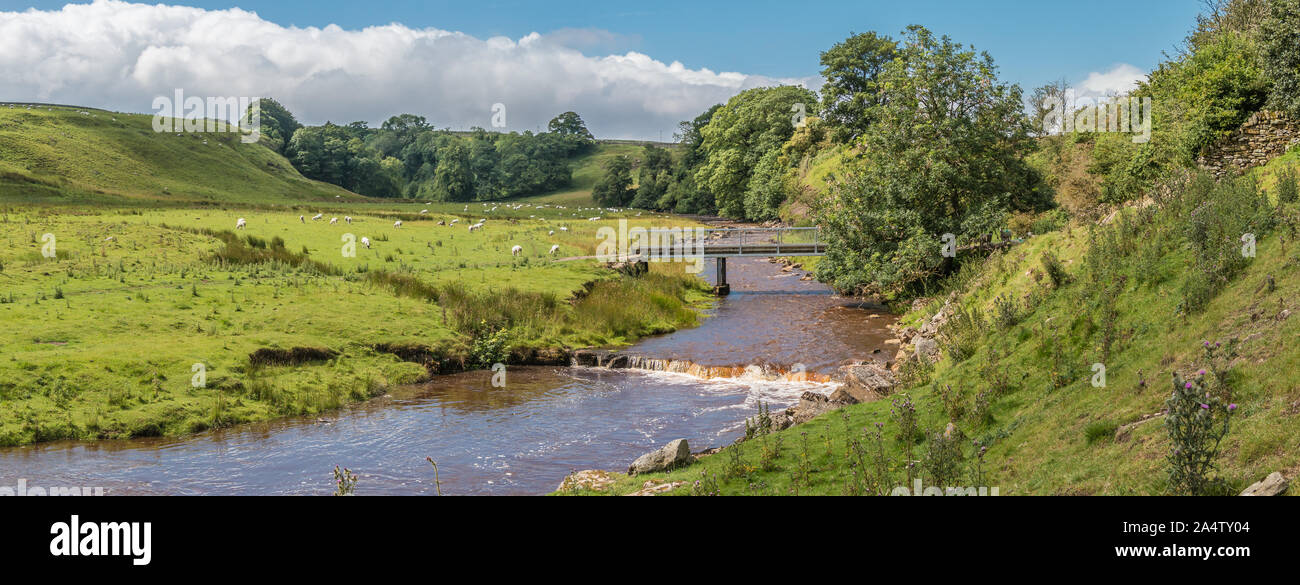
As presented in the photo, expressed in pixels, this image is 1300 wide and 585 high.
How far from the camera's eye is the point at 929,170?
3297cm

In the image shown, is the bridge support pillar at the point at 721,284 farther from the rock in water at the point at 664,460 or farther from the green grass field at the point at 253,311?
the rock in water at the point at 664,460

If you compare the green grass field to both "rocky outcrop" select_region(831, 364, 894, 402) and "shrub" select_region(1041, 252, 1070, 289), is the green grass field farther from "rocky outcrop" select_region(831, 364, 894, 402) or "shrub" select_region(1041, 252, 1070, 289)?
"shrub" select_region(1041, 252, 1070, 289)

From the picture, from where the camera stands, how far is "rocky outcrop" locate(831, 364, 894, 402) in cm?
1828

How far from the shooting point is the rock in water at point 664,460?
1430 cm

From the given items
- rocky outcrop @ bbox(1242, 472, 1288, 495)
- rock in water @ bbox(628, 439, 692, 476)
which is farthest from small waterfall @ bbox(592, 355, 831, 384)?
rocky outcrop @ bbox(1242, 472, 1288, 495)

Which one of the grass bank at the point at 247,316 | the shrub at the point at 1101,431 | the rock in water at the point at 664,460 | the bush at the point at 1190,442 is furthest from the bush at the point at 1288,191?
the grass bank at the point at 247,316

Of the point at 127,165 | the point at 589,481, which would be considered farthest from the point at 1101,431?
the point at 127,165

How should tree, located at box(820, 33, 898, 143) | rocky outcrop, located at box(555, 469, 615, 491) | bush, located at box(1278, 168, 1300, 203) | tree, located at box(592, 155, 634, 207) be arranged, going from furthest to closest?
tree, located at box(592, 155, 634, 207) < tree, located at box(820, 33, 898, 143) < bush, located at box(1278, 168, 1300, 203) < rocky outcrop, located at box(555, 469, 615, 491)

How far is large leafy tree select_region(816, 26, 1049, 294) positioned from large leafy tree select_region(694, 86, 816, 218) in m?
53.5

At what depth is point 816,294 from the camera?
42625 mm

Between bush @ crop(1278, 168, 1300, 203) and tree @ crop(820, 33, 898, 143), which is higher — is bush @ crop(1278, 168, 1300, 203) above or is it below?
below

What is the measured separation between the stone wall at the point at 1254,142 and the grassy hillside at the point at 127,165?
79378mm

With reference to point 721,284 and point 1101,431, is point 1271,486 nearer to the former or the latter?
point 1101,431
